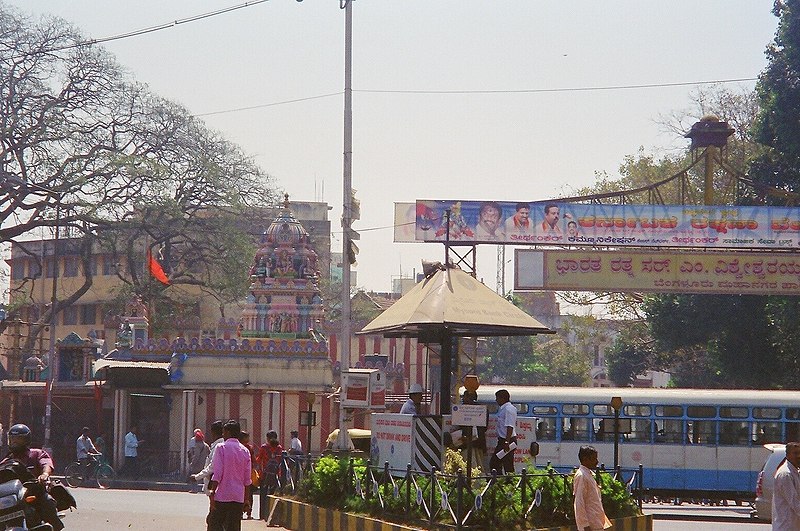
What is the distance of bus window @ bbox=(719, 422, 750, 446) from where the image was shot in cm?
2959

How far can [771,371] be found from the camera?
44844 millimetres

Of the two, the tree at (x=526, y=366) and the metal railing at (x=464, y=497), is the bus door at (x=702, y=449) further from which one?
the tree at (x=526, y=366)

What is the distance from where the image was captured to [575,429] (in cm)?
3050

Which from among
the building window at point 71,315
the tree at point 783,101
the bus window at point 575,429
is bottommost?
the bus window at point 575,429

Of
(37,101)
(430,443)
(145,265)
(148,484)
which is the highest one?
(37,101)

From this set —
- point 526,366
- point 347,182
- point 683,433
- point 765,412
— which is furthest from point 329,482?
point 526,366

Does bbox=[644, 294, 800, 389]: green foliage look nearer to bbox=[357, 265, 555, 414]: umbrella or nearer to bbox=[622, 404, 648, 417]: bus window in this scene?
bbox=[622, 404, 648, 417]: bus window

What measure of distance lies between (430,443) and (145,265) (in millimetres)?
38589

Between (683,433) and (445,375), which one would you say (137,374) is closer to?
(683,433)

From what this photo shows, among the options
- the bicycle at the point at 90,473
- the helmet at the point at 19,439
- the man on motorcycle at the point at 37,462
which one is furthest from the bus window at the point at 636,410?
the helmet at the point at 19,439

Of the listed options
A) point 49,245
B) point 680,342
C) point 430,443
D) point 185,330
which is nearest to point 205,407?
point 680,342

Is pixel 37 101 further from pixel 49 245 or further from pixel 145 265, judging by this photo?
pixel 49 245

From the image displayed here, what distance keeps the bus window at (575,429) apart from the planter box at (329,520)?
38.2ft

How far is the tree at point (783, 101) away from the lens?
42.3m
